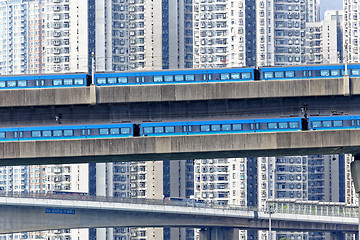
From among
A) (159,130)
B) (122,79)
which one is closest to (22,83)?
(122,79)

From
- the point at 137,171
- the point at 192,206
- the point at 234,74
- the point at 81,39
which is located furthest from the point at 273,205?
the point at 234,74

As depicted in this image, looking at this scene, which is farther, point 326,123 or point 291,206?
point 291,206

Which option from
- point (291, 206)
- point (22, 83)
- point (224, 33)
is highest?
point (224, 33)

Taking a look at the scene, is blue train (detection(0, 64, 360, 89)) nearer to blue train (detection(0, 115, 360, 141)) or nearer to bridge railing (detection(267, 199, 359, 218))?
blue train (detection(0, 115, 360, 141))

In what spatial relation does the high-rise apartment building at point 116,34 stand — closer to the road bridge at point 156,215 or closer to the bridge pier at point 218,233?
the road bridge at point 156,215

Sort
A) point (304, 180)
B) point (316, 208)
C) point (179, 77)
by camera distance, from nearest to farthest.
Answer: point (179, 77) → point (316, 208) → point (304, 180)

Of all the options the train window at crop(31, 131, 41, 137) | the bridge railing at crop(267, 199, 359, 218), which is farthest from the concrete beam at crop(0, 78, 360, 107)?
the bridge railing at crop(267, 199, 359, 218)

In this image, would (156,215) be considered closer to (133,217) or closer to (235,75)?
(133,217)

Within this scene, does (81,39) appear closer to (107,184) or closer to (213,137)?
(107,184)
